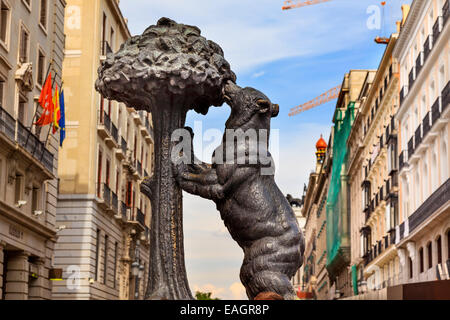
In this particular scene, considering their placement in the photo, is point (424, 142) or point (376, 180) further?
point (376, 180)

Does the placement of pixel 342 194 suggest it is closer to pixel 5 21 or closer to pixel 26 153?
pixel 26 153

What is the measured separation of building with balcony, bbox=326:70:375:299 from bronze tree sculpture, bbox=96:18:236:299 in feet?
184

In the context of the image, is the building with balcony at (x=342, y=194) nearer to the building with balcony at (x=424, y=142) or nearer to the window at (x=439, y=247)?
the building with balcony at (x=424, y=142)

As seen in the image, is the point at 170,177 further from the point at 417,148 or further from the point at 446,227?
the point at 417,148

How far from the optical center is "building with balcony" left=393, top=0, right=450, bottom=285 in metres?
31.1

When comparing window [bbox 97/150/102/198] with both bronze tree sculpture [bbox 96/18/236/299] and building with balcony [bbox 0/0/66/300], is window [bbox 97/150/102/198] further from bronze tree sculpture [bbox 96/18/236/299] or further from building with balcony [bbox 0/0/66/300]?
bronze tree sculpture [bbox 96/18/236/299]

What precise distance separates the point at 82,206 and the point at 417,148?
1504 cm

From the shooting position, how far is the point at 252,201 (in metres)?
5.84

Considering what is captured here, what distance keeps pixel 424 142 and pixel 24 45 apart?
17.6 meters

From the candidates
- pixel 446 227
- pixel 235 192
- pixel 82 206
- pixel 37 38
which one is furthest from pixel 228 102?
pixel 82 206

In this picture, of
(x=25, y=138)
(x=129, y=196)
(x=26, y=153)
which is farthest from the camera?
(x=129, y=196)

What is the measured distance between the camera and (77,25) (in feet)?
117

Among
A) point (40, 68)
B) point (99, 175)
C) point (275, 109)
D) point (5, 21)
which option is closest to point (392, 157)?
point (99, 175)

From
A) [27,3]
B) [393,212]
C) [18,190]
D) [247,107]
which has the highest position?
[27,3]
